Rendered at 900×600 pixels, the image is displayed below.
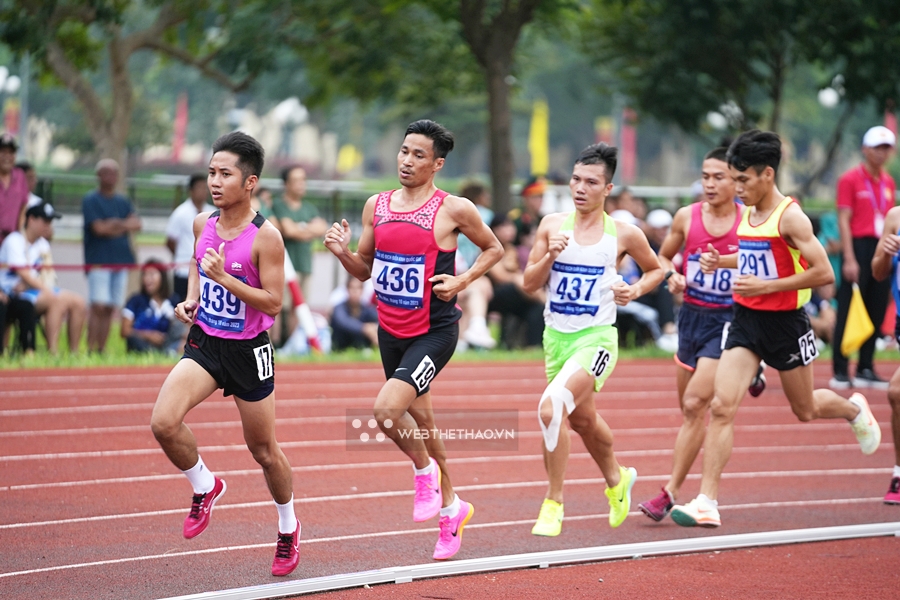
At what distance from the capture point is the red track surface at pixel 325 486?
6297 mm

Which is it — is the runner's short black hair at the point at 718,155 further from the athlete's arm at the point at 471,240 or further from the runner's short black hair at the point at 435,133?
the runner's short black hair at the point at 435,133

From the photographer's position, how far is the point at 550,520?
682cm

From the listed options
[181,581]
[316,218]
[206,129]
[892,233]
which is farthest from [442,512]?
[206,129]

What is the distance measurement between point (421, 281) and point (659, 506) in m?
2.20

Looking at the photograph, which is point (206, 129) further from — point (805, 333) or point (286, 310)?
point (805, 333)

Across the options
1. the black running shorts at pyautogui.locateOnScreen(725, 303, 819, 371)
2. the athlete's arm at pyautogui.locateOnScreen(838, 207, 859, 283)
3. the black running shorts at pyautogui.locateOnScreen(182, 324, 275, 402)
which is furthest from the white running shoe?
the black running shorts at pyautogui.locateOnScreen(182, 324, 275, 402)

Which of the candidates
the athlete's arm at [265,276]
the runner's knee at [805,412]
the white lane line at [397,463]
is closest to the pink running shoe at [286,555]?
the athlete's arm at [265,276]

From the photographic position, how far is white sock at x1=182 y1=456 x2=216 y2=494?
601cm

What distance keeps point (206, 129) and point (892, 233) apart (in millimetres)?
66320

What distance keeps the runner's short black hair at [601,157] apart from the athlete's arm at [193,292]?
223 cm

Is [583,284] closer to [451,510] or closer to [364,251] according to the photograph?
[364,251]

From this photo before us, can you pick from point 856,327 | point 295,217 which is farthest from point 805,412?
point 295,217

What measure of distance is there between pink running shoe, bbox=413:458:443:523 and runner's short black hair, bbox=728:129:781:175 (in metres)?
2.57

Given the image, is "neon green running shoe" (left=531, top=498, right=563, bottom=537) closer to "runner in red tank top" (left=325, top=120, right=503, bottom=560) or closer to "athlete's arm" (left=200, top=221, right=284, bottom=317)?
"runner in red tank top" (left=325, top=120, right=503, bottom=560)
